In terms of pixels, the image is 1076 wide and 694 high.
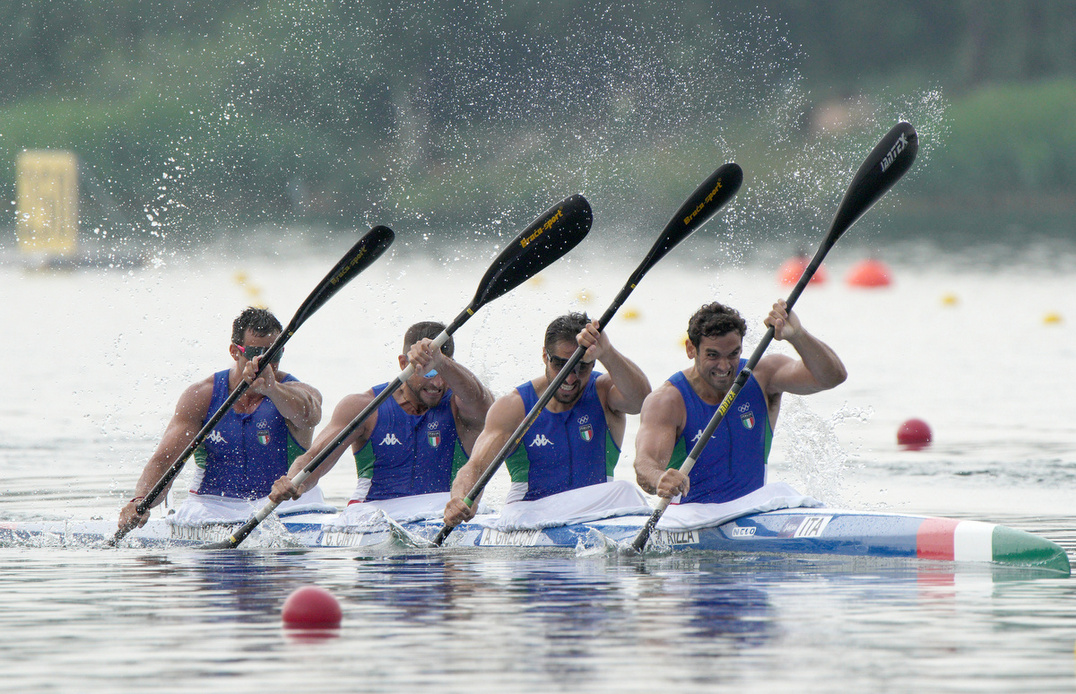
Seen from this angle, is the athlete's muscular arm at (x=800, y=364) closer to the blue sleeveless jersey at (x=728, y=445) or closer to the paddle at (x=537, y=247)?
the blue sleeveless jersey at (x=728, y=445)

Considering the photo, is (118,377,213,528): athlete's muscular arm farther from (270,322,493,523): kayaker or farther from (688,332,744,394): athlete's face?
(688,332,744,394): athlete's face

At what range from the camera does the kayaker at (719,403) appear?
28.2 feet

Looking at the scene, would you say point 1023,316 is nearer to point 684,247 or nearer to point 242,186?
point 684,247

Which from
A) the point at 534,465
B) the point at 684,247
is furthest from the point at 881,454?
the point at 684,247

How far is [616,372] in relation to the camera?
29.3 ft

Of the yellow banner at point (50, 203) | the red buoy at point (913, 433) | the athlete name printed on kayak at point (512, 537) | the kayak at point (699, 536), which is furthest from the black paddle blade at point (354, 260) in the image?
the yellow banner at point (50, 203)

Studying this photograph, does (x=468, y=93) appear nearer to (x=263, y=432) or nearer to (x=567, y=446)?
(x=263, y=432)

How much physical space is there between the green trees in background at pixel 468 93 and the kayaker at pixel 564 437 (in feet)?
101

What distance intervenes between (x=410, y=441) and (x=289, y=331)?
92 cm

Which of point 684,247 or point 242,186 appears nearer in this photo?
point 684,247

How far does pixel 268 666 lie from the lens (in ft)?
19.7

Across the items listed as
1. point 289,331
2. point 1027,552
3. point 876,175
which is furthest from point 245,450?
point 1027,552

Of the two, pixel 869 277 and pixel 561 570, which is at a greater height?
pixel 869 277

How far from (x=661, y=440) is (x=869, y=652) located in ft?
9.04
